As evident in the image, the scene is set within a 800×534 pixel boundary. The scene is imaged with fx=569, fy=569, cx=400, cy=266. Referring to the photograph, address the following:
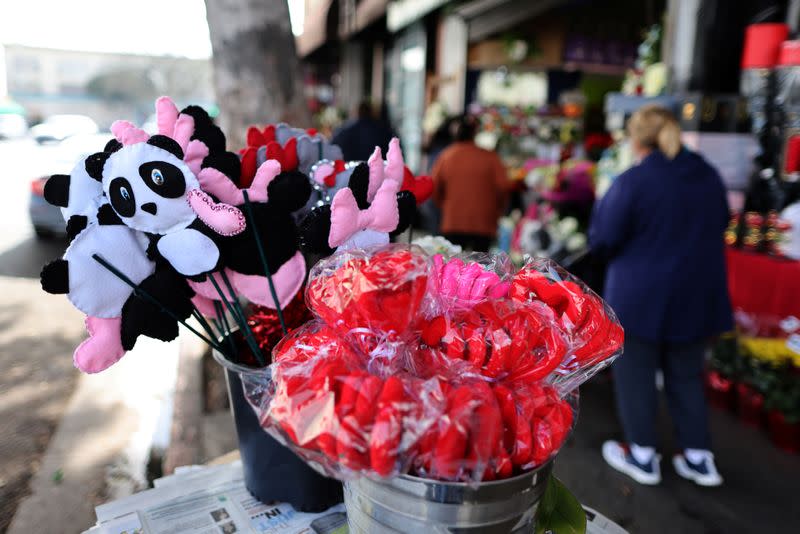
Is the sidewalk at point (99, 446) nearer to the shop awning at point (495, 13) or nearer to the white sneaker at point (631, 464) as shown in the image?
the white sneaker at point (631, 464)

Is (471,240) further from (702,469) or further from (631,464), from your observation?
(702,469)

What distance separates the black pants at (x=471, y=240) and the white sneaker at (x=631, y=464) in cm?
224

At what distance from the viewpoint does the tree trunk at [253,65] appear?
2.90m

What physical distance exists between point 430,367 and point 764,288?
3065mm

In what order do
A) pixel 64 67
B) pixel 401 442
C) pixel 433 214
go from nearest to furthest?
pixel 401 442, pixel 433 214, pixel 64 67

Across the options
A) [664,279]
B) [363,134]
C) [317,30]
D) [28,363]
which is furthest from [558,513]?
[317,30]

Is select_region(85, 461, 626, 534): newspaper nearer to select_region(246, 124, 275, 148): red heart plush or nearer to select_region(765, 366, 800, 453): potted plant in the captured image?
select_region(246, 124, 275, 148): red heart plush

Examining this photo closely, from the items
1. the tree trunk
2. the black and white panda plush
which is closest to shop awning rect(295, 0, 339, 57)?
the tree trunk

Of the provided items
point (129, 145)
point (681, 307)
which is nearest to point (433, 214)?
point (681, 307)

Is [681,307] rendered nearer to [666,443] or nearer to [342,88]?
[666,443]

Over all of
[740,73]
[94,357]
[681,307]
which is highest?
[740,73]

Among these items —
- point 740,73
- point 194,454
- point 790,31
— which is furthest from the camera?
point 740,73

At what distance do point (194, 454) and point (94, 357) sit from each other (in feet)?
6.99

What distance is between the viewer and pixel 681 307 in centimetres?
253
